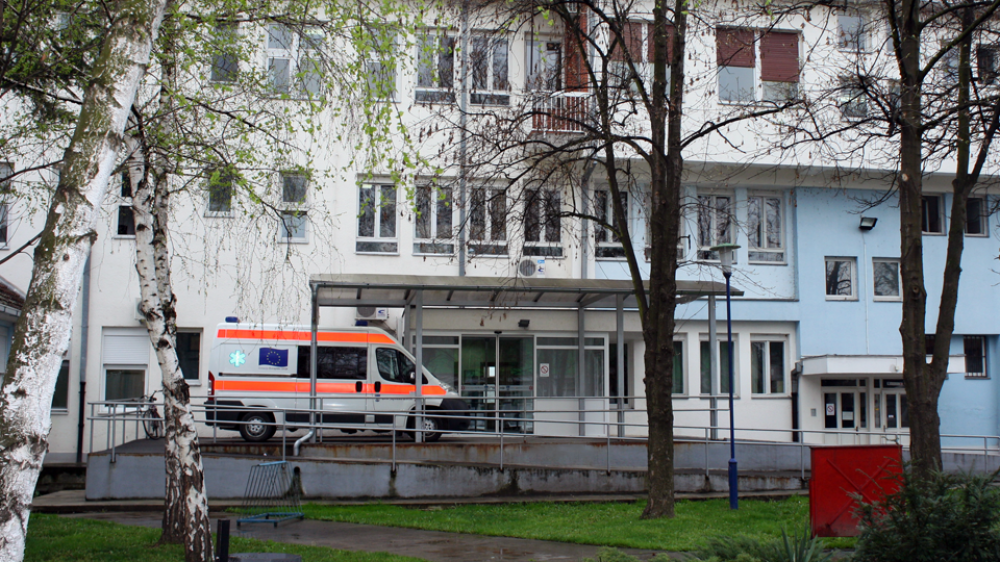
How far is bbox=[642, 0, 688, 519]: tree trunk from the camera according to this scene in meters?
12.1

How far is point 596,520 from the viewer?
12.4m

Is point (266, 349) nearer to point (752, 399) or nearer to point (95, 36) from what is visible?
point (95, 36)

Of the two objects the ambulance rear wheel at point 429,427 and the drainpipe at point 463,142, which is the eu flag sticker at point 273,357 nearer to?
the ambulance rear wheel at point 429,427

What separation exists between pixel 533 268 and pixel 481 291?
147 inches

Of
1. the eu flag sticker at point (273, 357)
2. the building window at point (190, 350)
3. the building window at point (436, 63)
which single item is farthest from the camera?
the building window at point (190, 350)

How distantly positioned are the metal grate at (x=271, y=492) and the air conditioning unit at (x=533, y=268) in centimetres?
856

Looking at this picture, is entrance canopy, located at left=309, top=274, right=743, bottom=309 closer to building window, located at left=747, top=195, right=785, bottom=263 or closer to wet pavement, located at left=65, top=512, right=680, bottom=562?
building window, located at left=747, top=195, right=785, bottom=263

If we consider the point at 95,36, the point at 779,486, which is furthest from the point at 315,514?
the point at 779,486

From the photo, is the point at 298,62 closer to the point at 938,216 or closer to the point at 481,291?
the point at 481,291

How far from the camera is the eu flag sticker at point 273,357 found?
1778 cm

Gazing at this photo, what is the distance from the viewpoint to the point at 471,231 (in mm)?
12953

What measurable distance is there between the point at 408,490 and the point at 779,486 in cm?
726

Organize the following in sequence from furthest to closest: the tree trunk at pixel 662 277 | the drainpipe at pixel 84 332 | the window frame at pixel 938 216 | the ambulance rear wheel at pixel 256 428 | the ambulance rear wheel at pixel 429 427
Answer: the window frame at pixel 938 216, the drainpipe at pixel 84 332, the ambulance rear wheel at pixel 429 427, the ambulance rear wheel at pixel 256 428, the tree trunk at pixel 662 277

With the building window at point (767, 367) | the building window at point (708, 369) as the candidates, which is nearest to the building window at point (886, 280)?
the building window at point (767, 367)
